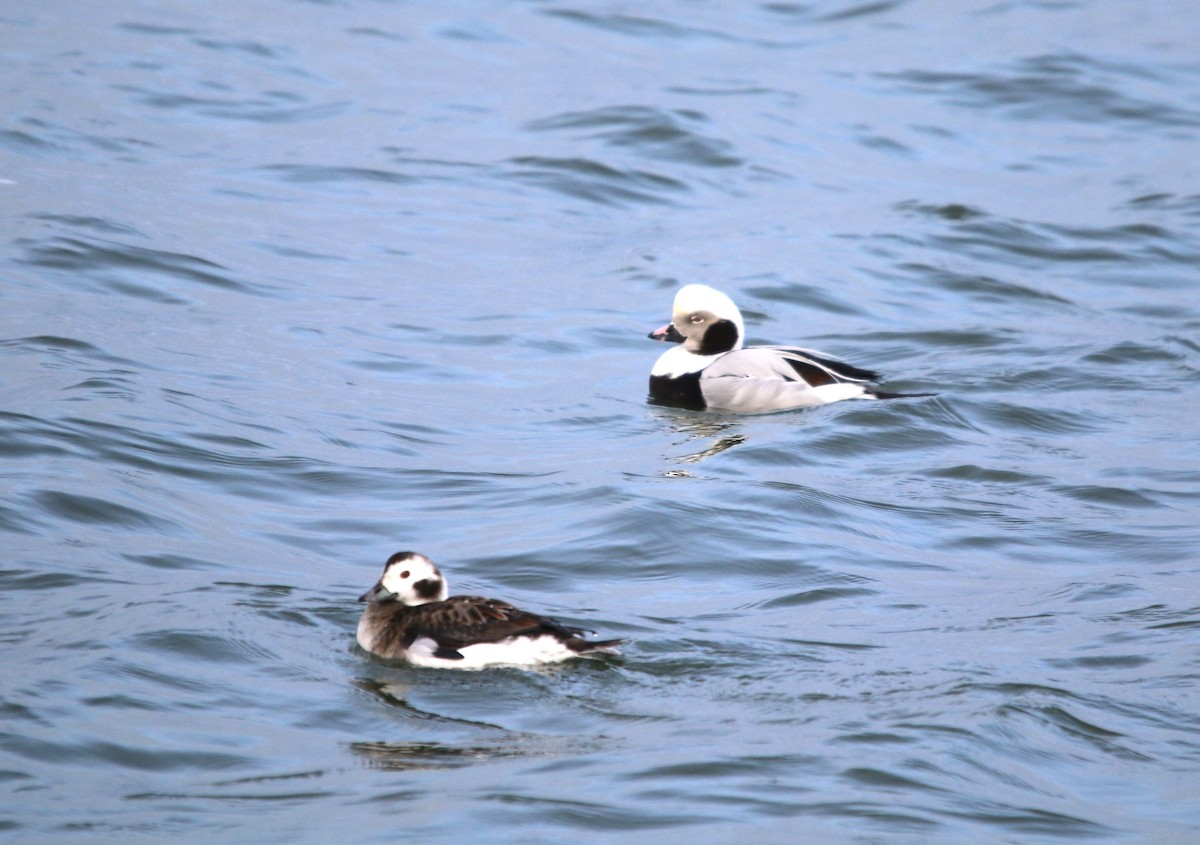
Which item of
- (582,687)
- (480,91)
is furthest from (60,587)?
(480,91)

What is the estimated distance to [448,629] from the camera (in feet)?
22.9

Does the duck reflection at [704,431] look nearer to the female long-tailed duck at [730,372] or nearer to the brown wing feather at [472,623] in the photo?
the female long-tailed duck at [730,372]

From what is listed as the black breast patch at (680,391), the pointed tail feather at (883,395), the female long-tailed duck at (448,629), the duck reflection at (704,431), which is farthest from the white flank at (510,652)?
the pointed tail feather at (883,395)

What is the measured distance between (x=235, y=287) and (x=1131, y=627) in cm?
830

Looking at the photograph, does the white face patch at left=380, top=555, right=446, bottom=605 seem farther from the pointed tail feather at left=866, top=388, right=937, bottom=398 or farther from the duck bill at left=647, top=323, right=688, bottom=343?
the pointed tail feather at left=866, top=388, right=937, bottom=398

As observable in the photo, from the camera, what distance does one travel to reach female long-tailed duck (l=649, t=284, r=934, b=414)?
1186cm

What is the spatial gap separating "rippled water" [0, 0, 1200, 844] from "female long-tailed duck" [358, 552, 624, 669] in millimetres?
114

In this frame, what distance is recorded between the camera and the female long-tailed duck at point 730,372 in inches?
467

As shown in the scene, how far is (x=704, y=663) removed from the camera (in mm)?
6984

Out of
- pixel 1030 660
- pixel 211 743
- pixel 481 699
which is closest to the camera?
pixel 211 743

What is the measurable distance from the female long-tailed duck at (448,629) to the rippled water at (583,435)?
0.37ft

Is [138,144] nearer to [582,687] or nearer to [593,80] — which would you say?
[593,80]

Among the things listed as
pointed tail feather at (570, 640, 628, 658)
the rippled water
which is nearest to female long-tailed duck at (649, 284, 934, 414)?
the rippled water

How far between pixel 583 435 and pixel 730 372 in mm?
1279
